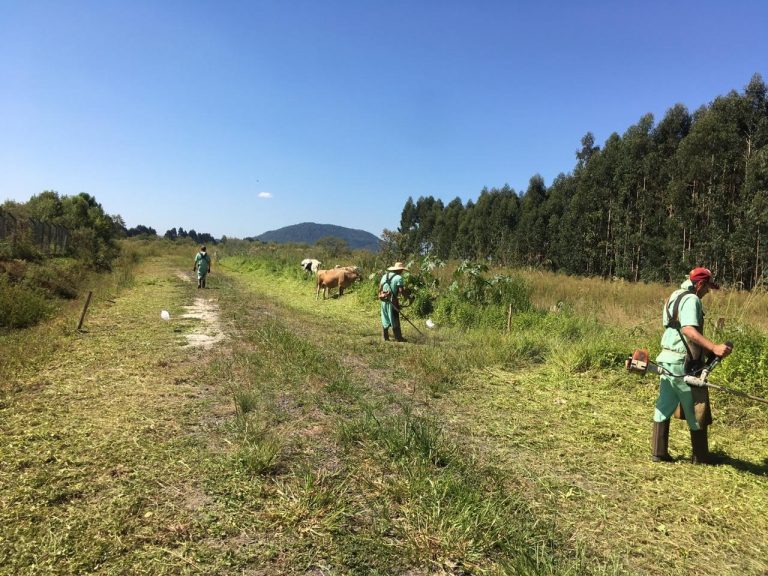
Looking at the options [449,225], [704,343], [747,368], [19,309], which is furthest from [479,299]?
[449,225]

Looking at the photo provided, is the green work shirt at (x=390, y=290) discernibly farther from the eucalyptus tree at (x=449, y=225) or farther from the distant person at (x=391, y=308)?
the eucalyptus tree at (x=449, y=225)

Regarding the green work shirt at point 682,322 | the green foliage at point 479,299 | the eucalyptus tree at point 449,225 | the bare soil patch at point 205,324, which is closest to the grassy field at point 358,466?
the bare soil patch at point 205,324

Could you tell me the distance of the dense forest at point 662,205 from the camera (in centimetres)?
2352

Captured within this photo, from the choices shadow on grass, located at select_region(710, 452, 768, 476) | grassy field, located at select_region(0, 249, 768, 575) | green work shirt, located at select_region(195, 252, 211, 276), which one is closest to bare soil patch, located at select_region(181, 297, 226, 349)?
grassy field, located at select_region(0, 249, 768, 575)

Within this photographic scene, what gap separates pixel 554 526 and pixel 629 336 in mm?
5864

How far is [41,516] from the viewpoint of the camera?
2.81m

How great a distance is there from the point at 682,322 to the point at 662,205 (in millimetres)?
31580

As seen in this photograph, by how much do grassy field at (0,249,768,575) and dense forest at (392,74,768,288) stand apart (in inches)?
418

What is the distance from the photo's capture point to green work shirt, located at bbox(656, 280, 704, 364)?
394 cm

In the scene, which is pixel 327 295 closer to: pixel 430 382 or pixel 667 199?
pixel 430 382

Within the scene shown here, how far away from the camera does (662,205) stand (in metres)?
30.5

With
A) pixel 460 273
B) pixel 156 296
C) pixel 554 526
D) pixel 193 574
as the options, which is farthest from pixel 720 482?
pixel 156 296

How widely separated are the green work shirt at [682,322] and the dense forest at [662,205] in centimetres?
1166

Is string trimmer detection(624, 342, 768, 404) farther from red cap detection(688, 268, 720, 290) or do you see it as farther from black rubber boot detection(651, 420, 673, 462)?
red cap detection(688, 268, 720, 290)
